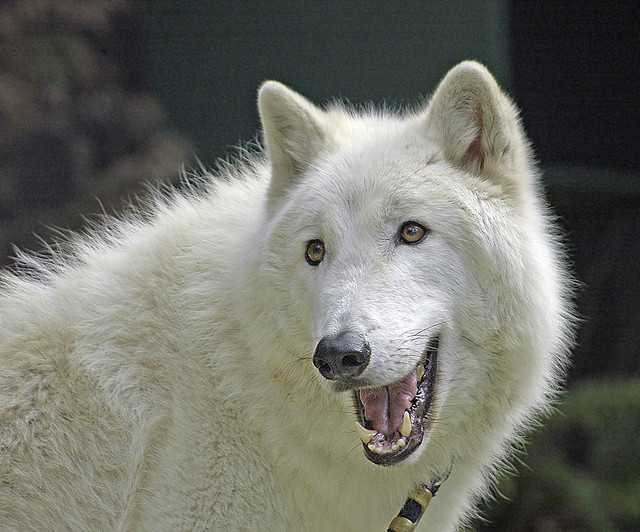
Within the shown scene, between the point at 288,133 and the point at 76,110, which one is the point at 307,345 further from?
the point at 76,110

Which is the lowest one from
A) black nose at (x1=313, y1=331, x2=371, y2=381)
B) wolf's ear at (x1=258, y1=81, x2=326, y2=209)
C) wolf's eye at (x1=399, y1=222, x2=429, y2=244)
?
black nose at (x1=313, y1=331, x2=371, y2=381)

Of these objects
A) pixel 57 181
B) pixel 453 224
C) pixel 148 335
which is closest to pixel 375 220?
pixel 453 224

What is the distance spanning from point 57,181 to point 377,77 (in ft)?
11.6

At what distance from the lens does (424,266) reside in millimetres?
2932

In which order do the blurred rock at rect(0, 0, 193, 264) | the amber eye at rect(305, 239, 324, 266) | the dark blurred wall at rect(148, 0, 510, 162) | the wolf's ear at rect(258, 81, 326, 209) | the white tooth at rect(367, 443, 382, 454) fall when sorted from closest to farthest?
1. the white tooth at rect(367, 443, 382, 454)
2. the amber eye at rect(305, 239, 324, 266)
3. the wolf's ear at rect(258, 81, 326, 209)
4. the dark blurred wall at rect(148, 0, 510, 162)
5. the blurred rock at rect(0, 0, 193, 264)

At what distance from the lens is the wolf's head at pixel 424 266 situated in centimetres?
280

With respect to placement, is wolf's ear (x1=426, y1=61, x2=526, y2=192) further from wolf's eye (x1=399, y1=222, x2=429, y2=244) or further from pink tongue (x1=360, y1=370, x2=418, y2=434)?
pink tongue (x1=360, y1=370, x2=418, y2=434)

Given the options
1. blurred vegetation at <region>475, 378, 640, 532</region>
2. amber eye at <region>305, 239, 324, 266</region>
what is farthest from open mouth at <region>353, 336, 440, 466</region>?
blurred vegetation at <region>475, 378, 640, 532</region>

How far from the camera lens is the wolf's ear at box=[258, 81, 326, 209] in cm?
333

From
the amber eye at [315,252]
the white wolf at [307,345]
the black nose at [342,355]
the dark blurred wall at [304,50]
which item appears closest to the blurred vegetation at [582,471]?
the dark blurred wall at [304,50]

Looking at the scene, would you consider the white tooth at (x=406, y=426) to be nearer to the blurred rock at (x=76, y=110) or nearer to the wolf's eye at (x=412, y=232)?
the wolf's eye at (x=412, y=232)

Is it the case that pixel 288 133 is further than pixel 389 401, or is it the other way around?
pixel 288 133

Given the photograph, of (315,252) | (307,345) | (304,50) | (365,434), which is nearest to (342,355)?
(365,434)

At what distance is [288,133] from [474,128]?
32.8 inches
